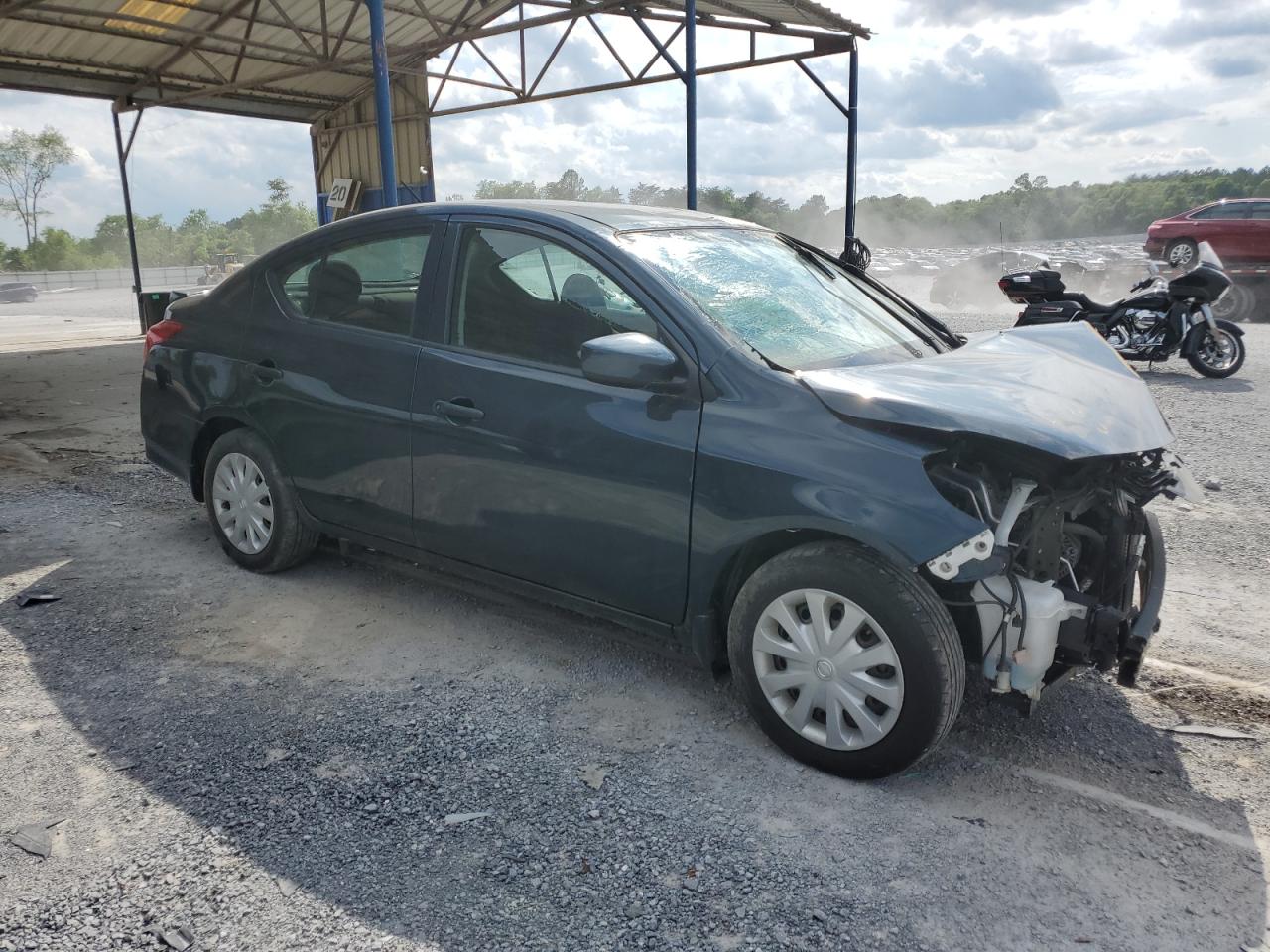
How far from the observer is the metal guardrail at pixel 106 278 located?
39.8 meters

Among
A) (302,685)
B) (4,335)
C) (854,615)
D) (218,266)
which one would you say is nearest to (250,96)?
(4,335)

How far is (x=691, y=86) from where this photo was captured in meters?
12.7

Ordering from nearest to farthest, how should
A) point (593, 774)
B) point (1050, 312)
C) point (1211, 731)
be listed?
point (593, 774)
point (1211, 731)
point (1050, 312)

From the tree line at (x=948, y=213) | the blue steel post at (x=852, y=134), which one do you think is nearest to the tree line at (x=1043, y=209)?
the tree line at (x=948, y=213)

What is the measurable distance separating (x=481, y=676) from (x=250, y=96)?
Answer: 1661cm

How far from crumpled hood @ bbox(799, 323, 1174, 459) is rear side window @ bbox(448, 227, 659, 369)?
2.41 ft

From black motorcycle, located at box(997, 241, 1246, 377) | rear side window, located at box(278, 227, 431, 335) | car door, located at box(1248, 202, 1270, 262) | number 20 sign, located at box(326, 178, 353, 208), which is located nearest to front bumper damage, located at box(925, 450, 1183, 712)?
rear side window, located at box(278, 227, 431, 335)

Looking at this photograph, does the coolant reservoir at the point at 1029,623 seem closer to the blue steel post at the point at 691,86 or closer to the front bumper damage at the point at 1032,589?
the front bumper damage at the point at 1032,589

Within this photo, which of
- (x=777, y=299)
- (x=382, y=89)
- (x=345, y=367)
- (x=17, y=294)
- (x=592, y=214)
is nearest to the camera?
(x=777, y=299)

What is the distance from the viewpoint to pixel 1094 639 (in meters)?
2.82

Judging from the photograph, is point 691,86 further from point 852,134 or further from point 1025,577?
point 1025,577

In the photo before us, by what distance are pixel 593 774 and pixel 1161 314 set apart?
9718 millimetres

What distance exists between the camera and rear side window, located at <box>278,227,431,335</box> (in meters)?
3.83

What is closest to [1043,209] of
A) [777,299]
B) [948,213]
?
[948,213]
